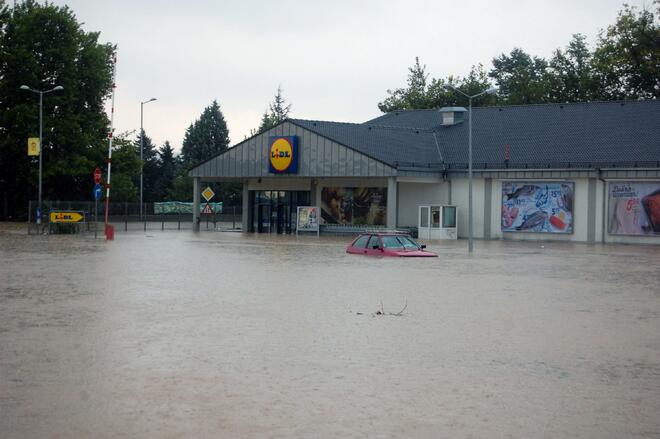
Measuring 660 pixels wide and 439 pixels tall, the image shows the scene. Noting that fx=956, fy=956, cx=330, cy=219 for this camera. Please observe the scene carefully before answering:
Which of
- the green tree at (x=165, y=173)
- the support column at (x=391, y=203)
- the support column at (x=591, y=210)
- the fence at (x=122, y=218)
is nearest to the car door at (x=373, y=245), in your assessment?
the support column at (x=391, y=203)

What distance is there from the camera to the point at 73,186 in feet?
255

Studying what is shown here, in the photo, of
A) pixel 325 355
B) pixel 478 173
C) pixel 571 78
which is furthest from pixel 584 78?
pixel 325 355

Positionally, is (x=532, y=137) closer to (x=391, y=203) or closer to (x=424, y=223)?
(x=424, y=223)

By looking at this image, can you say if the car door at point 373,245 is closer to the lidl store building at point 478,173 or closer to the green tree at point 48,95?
the lidl store building at point 478,173

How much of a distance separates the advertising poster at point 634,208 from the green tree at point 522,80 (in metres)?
29.7

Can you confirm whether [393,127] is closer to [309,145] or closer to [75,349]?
[309,145]

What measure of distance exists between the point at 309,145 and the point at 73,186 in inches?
1060

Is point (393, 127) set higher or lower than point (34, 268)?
higher

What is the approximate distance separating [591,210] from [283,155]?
63.0 ft

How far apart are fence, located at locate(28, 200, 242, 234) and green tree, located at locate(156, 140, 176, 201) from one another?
1584cm

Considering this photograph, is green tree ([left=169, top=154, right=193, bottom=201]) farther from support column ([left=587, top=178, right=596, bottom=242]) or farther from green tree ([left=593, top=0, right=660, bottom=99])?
support column ([left=587, top=178, right=596, bottom=242])

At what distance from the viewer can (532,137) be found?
5834 cm

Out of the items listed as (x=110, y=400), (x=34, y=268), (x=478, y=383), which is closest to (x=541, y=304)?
(x=478, y=383)

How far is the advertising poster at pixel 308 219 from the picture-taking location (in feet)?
198
